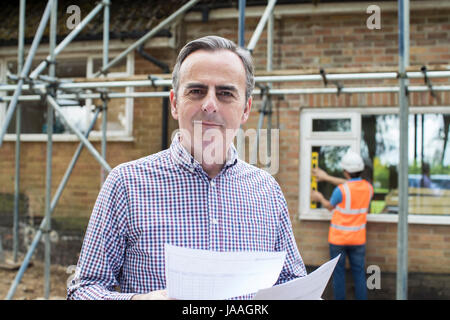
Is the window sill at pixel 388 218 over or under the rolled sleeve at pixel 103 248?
under

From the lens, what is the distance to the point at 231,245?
1.63m

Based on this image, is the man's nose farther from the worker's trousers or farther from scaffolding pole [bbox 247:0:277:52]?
the worker's trousers

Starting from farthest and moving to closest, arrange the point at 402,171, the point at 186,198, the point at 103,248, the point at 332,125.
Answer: the point at 332,125 → the point at 402,171 → the point at 186,198 → the point at 103,248

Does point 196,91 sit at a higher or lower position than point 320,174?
higher

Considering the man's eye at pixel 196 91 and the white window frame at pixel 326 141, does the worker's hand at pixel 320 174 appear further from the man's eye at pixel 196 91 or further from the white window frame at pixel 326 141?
the man's eye at pixel 196 91

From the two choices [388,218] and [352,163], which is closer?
[352,163]

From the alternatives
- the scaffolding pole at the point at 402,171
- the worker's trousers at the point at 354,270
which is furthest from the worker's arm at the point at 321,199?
the scaffolding pole at the point at 402,171

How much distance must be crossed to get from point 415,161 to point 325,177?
1141 millimetres

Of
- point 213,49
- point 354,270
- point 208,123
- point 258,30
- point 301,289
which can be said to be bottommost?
point 354,270

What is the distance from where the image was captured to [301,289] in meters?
1.30

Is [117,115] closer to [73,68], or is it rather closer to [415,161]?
[73,68]

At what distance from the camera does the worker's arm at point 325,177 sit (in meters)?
6.23

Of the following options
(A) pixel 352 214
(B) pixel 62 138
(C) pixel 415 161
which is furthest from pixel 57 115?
(C) pixel 415 161
